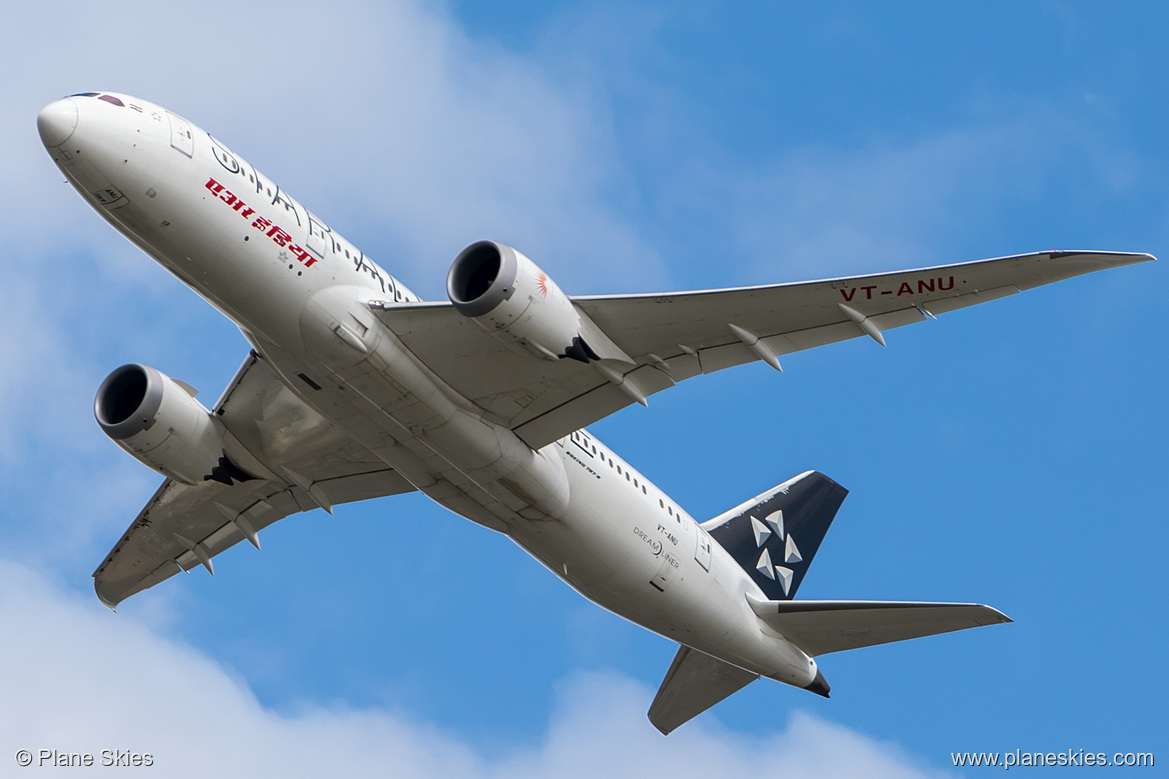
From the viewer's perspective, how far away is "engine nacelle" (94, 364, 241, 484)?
948 inches

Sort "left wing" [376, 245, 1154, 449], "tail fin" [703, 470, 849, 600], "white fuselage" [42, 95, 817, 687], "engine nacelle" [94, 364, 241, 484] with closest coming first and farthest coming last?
"white fuselage" [42, 95, 817, 687] → "left wing" [376, 245, 1154, 449] → "engine nacelle" [94, 364, 241, 484] → "tail fin" [703, 470, 849, 600]

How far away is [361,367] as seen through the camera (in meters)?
20.8

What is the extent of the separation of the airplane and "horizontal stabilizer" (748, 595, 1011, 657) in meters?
0.06

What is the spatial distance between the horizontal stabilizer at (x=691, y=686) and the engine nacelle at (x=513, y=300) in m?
11.1

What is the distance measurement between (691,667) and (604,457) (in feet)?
22.6

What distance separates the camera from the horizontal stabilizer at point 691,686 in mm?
28859

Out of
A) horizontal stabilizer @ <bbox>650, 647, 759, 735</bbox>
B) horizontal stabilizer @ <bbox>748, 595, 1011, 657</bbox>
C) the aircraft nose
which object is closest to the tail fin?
horizontal stabilizer @ <bbox>748, 595, 1011, 657</bbox>

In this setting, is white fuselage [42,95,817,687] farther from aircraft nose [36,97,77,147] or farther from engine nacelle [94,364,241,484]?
engine nacelle [94,364,241,484]

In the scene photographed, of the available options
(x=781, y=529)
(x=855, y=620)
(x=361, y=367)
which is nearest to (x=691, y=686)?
(x=781, y=529)

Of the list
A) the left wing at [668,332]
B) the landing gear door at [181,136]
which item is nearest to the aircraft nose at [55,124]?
the landing gear door at [181,136]

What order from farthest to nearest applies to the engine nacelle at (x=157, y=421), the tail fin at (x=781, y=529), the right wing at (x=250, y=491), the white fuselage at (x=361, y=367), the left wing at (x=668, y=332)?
1. the tail fin at (x=781, y=529)
2. the right wing at (x=250, y=491)
3. the engine nacelle at (x=157, y=421)
4. the left wing at (x=668, y=332)
5. the white fuselage at (x=361, y=367)

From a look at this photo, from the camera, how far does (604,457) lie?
24.7m

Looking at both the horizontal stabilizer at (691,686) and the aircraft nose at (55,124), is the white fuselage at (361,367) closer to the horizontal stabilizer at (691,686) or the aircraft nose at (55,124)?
the aircraft nose at (55,124)

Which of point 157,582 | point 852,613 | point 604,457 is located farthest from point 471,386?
point 157,582
